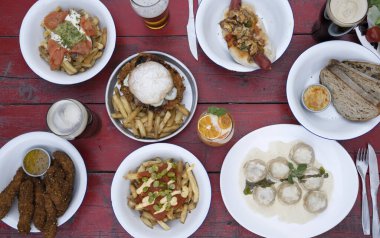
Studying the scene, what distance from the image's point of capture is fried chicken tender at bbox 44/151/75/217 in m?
1.60

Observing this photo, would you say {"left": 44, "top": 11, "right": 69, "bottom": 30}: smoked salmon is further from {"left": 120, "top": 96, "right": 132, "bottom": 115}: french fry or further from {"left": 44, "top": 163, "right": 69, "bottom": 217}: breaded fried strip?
{"left": 44, "top": 163, "right": 69, "bottom": 217}: breaded fried strip

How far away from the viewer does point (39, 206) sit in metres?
1.64

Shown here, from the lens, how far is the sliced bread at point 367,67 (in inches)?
65.4

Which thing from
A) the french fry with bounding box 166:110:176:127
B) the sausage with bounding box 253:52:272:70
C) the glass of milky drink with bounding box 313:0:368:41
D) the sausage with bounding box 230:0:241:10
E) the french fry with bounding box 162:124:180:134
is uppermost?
the glass of milky drink with bounding box 313:0:368:41

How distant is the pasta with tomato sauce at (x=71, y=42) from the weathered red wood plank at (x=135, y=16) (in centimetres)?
16

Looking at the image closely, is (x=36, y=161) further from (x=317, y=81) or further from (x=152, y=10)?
(x=317, y=81)

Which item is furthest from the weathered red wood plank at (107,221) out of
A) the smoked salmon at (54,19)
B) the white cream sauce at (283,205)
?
the smoked salmon at (54,19)

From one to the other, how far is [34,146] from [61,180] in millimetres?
221

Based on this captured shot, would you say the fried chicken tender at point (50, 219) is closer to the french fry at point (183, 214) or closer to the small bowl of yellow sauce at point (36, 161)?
the small bowl of yellow sauce at point (36, 161)

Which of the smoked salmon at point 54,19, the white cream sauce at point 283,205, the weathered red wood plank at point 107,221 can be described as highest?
the smoked salmon at point 54,19

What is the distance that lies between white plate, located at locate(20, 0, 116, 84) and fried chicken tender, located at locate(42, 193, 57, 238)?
0.54m

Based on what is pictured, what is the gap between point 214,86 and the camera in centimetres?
181

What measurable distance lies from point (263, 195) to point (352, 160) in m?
0.44

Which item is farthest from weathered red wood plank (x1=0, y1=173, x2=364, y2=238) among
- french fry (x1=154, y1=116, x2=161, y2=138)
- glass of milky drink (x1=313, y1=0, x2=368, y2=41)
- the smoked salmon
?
glass of milky drink (x1=313, y1=0, x2=368, y2=41)
